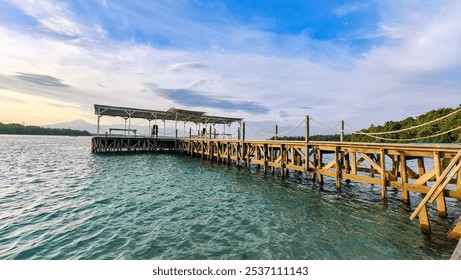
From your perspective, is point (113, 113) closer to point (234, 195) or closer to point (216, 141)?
point (216, 141)

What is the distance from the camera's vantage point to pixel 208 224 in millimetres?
7020

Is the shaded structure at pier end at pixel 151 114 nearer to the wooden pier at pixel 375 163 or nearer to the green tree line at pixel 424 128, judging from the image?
the wooden pier at pixel 375 163

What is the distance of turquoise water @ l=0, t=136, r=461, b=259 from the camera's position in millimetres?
5355

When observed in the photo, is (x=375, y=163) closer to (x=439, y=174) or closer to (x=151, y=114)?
(x=439, y=174)

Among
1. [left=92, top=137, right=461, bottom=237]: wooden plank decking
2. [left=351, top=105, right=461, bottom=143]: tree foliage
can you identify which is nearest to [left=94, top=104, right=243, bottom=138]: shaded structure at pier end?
[left=92, top=137, right=461, bottom=237]: wooden plank decking

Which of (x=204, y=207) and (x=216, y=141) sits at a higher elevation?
(x=216, y=141)

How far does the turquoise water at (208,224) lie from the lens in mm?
5355

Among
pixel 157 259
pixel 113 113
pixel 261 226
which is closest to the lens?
pixel 157 259

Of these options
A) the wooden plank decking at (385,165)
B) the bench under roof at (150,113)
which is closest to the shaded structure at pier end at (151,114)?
the bench under roof at (150,113)

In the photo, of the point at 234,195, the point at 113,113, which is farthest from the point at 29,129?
the point at 234,195

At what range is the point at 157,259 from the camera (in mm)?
5031

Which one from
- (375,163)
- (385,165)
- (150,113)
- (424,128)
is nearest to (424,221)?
(375,163)
